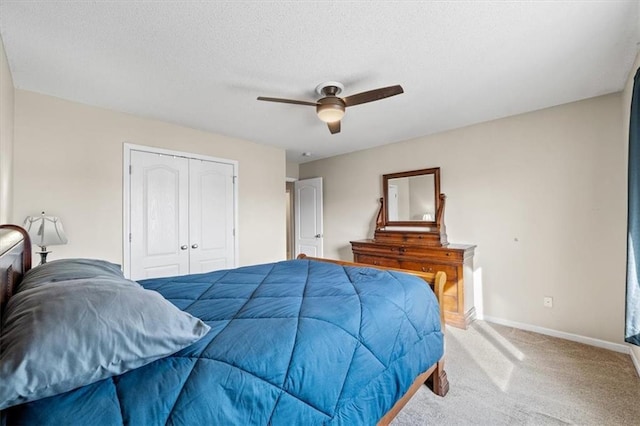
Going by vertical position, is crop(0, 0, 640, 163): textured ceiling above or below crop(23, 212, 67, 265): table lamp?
above

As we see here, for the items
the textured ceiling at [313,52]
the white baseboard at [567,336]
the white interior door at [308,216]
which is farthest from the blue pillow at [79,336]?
the white interior door at [308,216]

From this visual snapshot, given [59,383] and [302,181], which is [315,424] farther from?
[302,181]

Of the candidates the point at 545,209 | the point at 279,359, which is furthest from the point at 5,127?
the point at 545,209

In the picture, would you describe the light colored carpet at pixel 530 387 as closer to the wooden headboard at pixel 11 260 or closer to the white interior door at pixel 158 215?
the wooden headboard at pixel 11 260

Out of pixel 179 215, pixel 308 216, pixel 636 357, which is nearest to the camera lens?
pixel 636 357

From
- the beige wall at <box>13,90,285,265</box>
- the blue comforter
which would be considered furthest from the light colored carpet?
the beige wall at <box>13,90,285,265</box>

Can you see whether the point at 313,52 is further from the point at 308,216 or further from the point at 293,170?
the point at 293,170

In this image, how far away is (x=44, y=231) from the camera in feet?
7.34

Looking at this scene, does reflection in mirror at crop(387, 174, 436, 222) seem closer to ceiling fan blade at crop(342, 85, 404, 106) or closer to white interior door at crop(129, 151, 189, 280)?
ceiling fan blade at crop(342, 85, 404, 106)

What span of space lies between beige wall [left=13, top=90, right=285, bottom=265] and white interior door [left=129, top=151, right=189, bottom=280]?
158 millimetres

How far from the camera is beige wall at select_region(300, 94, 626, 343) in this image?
8.87ft

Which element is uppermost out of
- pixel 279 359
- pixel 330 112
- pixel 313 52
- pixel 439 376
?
pixel 313 52

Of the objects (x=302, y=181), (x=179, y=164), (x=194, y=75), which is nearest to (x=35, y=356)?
(x=194, y=75)

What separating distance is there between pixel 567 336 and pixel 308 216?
4.02 m
